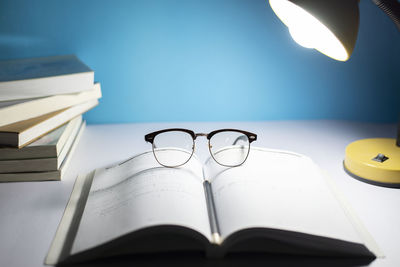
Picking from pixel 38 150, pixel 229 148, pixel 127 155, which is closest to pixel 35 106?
pixel 38 150

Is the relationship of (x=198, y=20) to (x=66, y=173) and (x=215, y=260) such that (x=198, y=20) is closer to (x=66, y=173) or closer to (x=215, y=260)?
(x=66, y=173)

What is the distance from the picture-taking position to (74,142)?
1216mm

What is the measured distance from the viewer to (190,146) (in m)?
1.04

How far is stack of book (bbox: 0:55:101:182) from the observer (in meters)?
0.99

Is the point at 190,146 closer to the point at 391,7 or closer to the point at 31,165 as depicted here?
the point at 31,165

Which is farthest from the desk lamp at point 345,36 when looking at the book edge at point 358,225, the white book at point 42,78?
the white book at point 42,78

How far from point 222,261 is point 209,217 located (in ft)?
0.30

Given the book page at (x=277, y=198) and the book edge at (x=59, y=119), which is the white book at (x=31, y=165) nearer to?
the book edge at (x=59, y=119)

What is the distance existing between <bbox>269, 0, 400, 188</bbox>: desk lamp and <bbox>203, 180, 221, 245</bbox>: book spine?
0.39 meters

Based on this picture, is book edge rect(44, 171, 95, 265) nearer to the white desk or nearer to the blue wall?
the white desk

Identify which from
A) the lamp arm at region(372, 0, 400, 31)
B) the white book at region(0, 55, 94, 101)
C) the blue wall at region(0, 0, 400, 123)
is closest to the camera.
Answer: the lamp arm at region(372, 0, 400, 31)

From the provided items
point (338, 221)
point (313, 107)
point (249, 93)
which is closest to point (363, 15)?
point (313, 107)

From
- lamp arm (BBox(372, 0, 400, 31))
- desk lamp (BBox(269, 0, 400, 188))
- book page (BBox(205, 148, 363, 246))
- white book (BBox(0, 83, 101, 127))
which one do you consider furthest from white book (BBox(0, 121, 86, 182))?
lamp arm (BBox(372, 0, 400, 31))

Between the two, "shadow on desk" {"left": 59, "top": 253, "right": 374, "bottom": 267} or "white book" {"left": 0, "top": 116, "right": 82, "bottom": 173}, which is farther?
"white book" {"left": 0, "top": 116, "right": 82, "bottom": 173}
